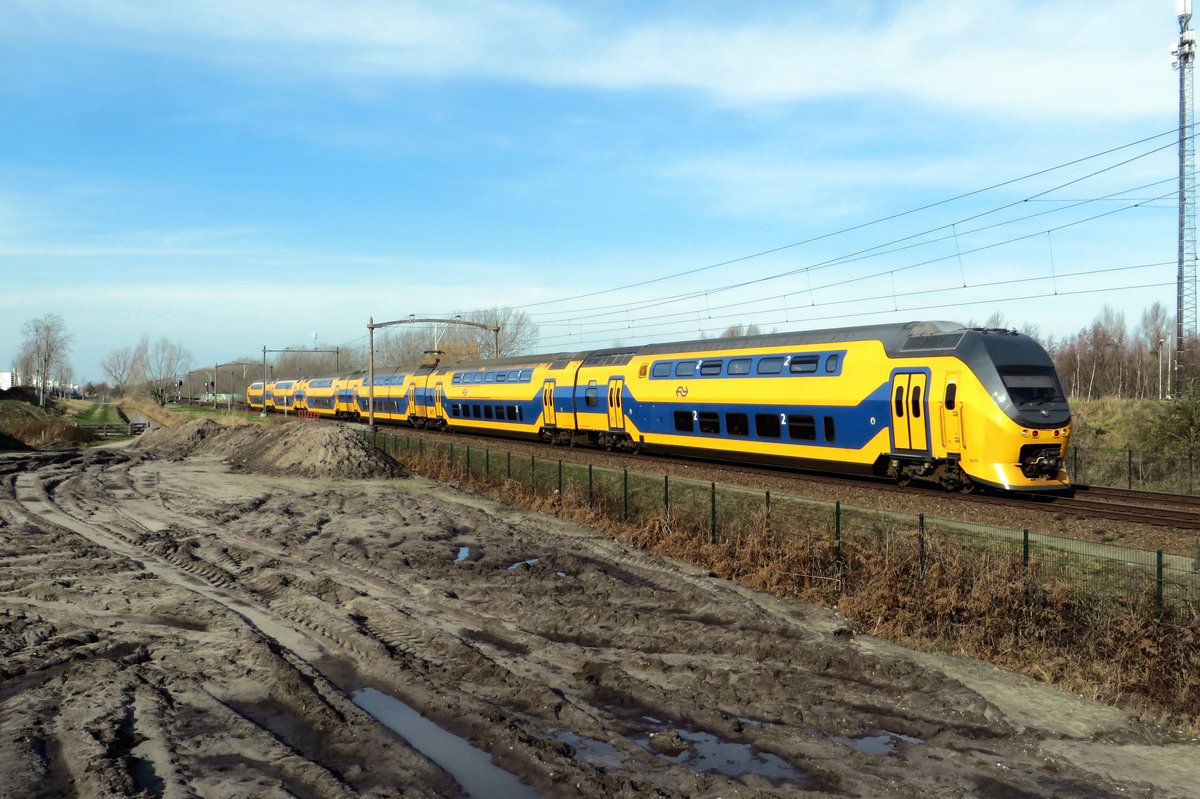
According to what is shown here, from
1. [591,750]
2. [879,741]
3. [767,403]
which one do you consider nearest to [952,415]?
[767,403]

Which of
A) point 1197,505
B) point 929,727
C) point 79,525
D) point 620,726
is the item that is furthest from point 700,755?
point 79,525

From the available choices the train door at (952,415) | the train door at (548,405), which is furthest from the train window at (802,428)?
the train door at (548,405)

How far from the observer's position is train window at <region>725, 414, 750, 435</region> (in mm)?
28172

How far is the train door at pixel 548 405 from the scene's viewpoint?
3969 cm

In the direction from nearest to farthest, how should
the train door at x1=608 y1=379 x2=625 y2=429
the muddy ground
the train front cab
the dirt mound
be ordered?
Result: the muddy ground → the train front cab → the train door at x1=608 y1=379 x2=625 y2=429 → the dirt mound

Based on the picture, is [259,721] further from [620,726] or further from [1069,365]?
[1069,365]

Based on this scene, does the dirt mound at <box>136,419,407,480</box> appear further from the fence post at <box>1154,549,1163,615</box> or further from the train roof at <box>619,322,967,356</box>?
the fence post at <box>1154,549,1163,615</box>

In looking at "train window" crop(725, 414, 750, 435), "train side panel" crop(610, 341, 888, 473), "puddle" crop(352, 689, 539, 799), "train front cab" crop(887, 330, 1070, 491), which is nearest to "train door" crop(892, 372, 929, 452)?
"train front cab" crop(887, 330, 1070, 491)

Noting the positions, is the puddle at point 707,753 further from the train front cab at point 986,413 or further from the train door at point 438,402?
the train door at point 438,402

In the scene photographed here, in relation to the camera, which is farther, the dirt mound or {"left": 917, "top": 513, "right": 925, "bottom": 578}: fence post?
the dirt mound

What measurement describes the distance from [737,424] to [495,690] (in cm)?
1885

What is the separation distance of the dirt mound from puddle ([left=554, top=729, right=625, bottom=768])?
26879 mm

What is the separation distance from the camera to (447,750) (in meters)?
9.11

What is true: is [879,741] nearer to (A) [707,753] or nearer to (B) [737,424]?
(A) [707,753]
